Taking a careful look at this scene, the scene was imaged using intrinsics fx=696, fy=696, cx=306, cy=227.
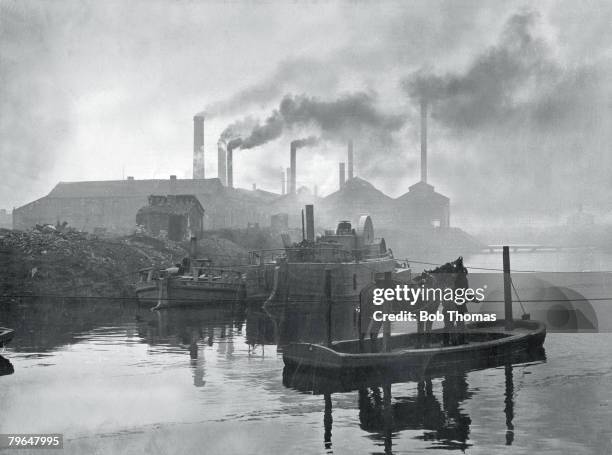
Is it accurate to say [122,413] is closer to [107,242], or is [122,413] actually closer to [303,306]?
[303,306]

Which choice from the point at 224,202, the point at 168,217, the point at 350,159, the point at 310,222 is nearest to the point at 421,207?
the point at 350,159

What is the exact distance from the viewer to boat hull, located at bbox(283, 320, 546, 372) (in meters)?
15.7

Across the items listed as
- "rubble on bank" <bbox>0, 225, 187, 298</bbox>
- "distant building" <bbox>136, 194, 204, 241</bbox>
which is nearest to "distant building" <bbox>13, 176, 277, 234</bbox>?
"distant building" <bbox>136, 194, 204, 241</bbox>

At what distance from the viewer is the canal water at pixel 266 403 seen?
1140 cm

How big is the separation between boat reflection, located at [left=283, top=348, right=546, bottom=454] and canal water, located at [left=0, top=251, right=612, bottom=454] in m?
0.04

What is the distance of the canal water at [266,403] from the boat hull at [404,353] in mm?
437

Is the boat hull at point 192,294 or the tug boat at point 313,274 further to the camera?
the tug boat at point 313,274

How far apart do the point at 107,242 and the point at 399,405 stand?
33981 mm

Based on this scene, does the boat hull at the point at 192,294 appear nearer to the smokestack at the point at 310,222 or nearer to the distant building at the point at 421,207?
the smokestack at the point at 310,222

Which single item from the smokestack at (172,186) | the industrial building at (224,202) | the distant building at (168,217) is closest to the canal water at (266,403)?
the distant building at (168,217)

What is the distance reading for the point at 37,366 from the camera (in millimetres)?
18375

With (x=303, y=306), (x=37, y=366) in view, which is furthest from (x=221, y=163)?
(x=37, y=366)

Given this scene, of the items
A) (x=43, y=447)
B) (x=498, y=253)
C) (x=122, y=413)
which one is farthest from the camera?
(x=498, y=253)

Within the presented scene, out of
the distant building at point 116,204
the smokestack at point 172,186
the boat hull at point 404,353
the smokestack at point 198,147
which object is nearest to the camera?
the boat hull at point 404,353
